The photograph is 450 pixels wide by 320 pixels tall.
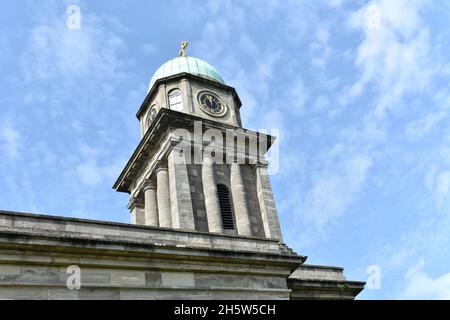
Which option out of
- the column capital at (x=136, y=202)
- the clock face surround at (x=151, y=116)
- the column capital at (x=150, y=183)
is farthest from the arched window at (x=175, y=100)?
the column capital at (x=136, y=202)

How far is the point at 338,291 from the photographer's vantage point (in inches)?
878

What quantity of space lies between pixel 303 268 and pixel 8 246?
1326 centimetres

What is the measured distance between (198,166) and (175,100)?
17.8 feet

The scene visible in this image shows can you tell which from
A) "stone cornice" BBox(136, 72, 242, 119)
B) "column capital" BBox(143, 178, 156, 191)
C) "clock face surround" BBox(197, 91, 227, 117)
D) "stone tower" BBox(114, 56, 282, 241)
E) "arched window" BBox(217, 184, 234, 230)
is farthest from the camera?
"stone cornice" BBox(136, 72, 242, 119)

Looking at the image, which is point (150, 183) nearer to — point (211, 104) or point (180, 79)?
point (211, 104)

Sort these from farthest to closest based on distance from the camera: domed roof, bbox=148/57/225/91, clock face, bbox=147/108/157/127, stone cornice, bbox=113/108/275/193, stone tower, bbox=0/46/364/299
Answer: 1. domed roof, bbox=148/57/225/91
2. clock face, bbox=147/108/157/127
3. stone cornice, bbox=113/108/275/193
4. stone tower, bbox=0/46/364/299

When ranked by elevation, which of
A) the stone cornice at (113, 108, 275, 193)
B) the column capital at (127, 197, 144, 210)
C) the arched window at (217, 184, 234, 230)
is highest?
the stone cornice at (113, 108, 275, 193)

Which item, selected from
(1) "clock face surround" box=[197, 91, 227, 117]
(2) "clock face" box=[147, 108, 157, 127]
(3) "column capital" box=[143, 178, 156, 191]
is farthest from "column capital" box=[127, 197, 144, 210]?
(1) "clock face surround" box=[197, 91, 227, 117]

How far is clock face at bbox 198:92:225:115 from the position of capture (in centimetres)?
3103

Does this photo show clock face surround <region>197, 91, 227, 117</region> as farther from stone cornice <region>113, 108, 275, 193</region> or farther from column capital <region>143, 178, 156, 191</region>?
column capital <region>143, 178, 156, 191</region>

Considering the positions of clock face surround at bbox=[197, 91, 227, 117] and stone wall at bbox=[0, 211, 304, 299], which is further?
clock face surround at bbox=[197, 91, 227, 117]

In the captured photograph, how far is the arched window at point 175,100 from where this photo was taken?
30.6 meters

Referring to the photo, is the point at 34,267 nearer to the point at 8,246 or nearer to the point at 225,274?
the point at 8,246
